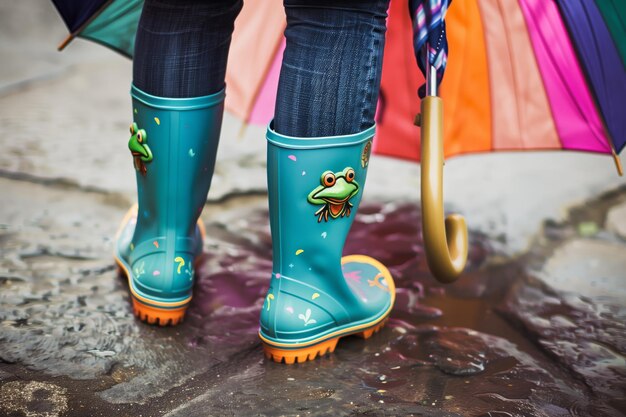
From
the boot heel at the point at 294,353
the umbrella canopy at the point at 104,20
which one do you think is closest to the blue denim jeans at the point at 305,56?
the umbrella canopy at the point at 104,20

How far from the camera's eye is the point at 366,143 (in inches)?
42.7

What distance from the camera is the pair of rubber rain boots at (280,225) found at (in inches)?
41.7

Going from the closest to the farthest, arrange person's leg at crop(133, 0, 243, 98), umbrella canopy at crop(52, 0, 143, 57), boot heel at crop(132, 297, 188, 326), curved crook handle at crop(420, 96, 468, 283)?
curved crook handle at crop(420, 96, 468, 283)
person's leg at crop(133, 0, 243, 98)
boot heel at crop(132, 297, 188, 326)
umbrella canopy at crop(52, 0, 143, 57)

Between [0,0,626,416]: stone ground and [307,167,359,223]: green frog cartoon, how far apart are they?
26cm

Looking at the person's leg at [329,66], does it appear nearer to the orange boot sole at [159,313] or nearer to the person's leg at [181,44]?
the person's leg at [181,44]

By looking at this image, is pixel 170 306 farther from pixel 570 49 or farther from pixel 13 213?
pixel 570 49

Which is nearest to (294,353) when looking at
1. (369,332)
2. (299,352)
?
(299,352)

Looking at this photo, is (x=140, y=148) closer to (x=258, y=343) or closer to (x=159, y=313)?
(x=159, y=313)

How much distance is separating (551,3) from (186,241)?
751 mm

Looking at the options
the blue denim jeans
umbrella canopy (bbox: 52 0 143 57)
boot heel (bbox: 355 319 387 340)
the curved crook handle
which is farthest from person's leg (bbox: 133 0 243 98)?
boot heel (bbox: 355 319 387 340)

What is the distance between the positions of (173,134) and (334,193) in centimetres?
28

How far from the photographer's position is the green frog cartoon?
106cm

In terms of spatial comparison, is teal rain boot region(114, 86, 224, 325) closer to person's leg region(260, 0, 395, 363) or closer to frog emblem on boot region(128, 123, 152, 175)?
frog emblem on boot region(128, 123, 152, 175)

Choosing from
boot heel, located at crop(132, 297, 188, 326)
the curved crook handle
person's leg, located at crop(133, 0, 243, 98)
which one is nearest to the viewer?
the curved crook handle
